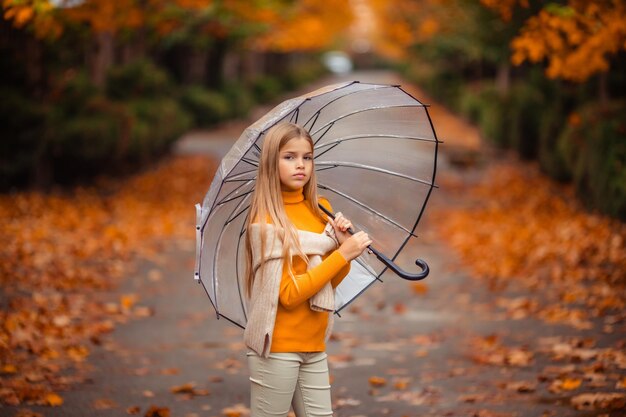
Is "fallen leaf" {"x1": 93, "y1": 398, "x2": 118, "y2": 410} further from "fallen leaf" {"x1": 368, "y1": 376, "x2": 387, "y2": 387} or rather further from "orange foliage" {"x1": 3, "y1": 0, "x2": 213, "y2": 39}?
"orange foliage" {"x1": 3, "y1": 0, "x2": 213, "y2": 39}

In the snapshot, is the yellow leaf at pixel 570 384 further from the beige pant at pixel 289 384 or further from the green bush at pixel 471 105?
the green bush at pixel 471 105

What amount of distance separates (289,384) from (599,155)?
9.04 metres

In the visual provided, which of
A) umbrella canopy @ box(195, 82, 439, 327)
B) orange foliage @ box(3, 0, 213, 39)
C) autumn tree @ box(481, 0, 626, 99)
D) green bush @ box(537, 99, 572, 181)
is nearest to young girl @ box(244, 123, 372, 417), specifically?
umbrella canopy @ box(195, 82, 439, 327)

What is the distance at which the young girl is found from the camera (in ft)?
11.5

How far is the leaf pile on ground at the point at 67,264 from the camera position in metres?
6.56

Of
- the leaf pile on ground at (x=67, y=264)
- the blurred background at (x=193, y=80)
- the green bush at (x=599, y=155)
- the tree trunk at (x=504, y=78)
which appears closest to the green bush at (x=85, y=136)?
the blurred background at (x=193, y=80)

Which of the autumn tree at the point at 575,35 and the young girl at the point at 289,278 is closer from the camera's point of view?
the young girl at the point at 289,278

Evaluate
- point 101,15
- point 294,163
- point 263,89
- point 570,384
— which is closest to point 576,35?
point 570,384

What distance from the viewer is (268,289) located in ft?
11.5

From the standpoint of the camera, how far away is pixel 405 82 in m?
69.3

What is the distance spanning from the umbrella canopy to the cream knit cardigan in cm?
32

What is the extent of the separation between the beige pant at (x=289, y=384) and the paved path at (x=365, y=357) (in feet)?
6.27

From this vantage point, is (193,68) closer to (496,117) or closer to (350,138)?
(496,117)

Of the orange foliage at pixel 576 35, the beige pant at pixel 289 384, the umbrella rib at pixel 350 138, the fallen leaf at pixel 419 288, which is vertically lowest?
the fallen leaf at pixel 419 288
